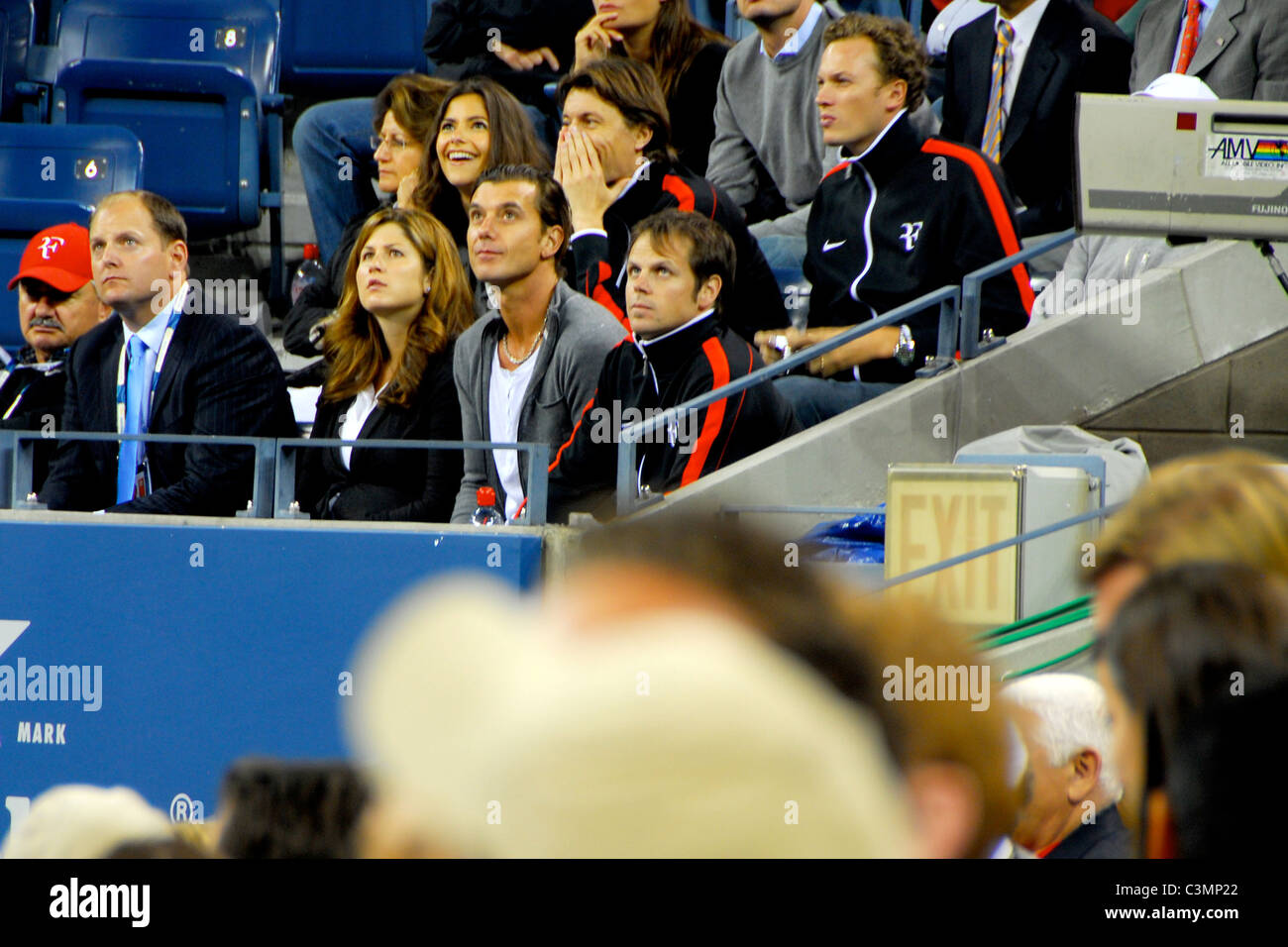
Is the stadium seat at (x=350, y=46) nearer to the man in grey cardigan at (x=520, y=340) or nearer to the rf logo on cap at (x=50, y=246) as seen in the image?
the rf logo on cap at (x=50, y=246)

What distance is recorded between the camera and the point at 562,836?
624mm

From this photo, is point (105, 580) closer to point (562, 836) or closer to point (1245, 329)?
point (1245, 329)

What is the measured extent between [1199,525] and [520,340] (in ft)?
13.1

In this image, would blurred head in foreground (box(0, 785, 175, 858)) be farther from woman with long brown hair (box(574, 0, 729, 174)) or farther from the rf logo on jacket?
woman with long brown hair (box(574, 0, 729, 174))

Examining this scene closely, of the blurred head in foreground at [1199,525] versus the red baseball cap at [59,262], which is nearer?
the blurred head in foreground at [1199,525]

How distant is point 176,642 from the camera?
15.0 ft

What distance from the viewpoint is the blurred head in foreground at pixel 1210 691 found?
0.98m

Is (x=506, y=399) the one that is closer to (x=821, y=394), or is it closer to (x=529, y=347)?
(x=529, y=347)

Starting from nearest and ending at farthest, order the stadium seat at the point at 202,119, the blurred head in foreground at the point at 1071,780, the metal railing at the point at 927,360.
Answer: the blurred head in foreground at the point at 1071,780
the metal railing at the point at 927,360
the stadium seat at the point at 202,119

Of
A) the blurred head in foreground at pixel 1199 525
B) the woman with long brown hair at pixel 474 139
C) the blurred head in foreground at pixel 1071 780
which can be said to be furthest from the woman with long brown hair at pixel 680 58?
the blurred head in foreground at pixel 1199 525

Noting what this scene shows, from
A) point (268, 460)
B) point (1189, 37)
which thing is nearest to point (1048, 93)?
point (1189, 37)

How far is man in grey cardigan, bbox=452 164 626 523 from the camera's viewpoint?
4.86 m

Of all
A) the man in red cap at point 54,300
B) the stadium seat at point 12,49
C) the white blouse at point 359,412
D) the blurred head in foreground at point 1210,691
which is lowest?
the blurred head in foreground at point 1210,691

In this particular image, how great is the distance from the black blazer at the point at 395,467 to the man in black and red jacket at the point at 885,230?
1.06m
